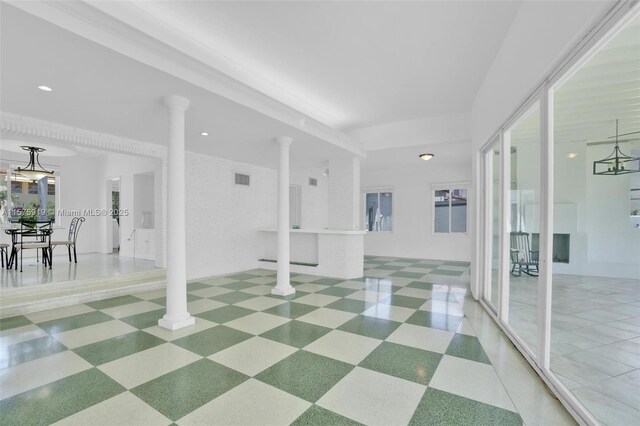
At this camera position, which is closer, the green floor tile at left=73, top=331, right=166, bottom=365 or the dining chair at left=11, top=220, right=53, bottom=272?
the green floor tile at left=73, top=331, right=166, bottom=365

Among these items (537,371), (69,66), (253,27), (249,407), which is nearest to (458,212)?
(537,371)

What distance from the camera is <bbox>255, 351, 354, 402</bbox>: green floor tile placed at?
2275 mm

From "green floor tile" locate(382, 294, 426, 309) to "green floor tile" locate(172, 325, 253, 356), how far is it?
2340mm

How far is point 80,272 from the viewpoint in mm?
5742

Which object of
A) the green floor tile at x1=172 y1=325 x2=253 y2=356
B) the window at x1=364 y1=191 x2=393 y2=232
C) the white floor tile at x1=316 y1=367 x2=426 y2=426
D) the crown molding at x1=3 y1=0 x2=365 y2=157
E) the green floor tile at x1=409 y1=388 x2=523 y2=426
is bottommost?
the green floor tile at x1=172 y1=325 x2=253 y2=356

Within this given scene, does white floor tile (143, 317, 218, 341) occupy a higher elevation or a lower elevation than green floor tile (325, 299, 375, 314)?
higher

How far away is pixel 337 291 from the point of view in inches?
214

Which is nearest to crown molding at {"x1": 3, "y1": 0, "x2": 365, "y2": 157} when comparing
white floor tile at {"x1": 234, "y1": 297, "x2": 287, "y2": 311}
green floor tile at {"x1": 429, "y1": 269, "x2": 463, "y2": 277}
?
white floor tile at {"x1": 234, "y1": 297, "x2": 287, "y2": 311}

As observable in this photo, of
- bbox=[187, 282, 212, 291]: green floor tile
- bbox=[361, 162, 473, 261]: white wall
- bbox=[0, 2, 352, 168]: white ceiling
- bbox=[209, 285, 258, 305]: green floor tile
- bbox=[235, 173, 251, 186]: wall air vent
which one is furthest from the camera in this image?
bbox=[361, 162, 473, 261]: white wall

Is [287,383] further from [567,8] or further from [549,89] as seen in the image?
[567,8]

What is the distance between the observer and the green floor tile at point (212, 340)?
3.00 meters

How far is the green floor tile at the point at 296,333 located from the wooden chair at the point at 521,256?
8.22 feet

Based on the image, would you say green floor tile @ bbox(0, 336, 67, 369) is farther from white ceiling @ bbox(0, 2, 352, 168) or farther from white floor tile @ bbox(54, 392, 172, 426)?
white ceiling @ bbox(0, 2, 352, 168)

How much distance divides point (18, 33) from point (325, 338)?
12.5 feet
